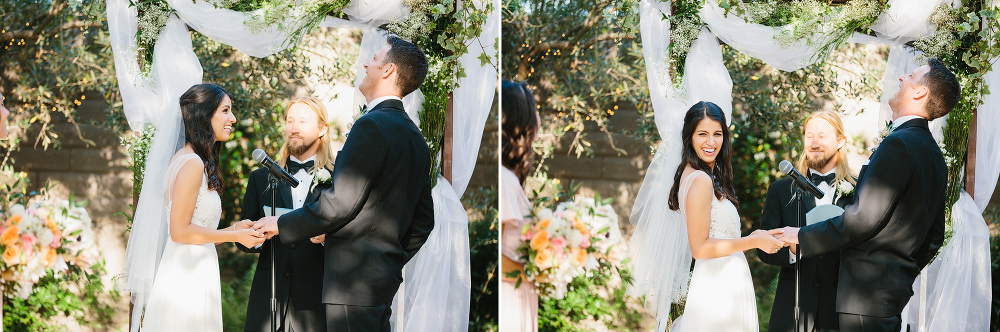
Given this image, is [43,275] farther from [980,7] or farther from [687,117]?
[980,7]

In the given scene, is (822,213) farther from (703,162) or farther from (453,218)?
(453,218)

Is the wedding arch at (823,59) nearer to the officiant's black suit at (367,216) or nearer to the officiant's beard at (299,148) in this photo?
the officiant's black suit at (367,216)

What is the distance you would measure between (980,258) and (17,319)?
6096 mm

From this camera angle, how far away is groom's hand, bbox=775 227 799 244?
124 inches

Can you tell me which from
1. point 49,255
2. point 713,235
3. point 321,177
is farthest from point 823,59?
point 49,255

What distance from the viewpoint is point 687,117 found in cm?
343

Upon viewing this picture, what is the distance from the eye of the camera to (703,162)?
327 cm

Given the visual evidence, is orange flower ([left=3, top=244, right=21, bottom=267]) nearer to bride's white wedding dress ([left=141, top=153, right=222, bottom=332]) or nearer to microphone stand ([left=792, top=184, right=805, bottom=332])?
bride's white wedding dress ([left=141, top=153, right=222, bottom=332])

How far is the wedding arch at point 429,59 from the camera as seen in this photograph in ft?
11.5

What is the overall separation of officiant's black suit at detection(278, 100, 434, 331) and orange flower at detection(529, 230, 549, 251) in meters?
1.29

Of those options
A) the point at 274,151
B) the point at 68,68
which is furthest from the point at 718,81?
the point at 68,68

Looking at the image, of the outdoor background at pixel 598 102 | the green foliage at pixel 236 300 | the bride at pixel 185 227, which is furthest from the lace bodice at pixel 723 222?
the green foliage at pixel 236 300

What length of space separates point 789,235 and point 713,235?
0.39m

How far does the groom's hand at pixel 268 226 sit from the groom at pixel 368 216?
22 cm
